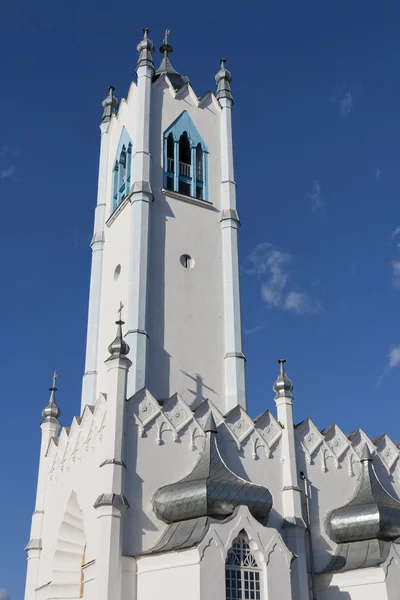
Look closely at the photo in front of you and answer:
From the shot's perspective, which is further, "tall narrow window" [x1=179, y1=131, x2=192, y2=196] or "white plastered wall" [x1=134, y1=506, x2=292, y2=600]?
"tall narrow window" [x1=179, y1=131, x2=192, y2=196]

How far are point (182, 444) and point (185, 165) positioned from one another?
11639 mm

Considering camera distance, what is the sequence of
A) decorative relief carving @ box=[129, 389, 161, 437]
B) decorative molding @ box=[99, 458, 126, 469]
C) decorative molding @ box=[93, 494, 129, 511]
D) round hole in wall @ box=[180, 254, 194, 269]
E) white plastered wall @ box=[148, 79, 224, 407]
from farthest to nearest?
round hole in wall @ box=[180, 254, 194, 269]
white plastered wall @ box=[148, 79, 224, 407]
decorative relief carving @ box=[129, 389, 161, 437]
decorative molding @ box=[99, 458, 126, 469]
decorative molding @ box=[93, 494, 129, 511]

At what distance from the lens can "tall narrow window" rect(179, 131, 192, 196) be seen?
87.8ft

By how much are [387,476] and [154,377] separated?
26.4 ft

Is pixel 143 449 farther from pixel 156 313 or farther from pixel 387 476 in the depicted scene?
pixel 387 476

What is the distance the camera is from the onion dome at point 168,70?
28438 millimetres

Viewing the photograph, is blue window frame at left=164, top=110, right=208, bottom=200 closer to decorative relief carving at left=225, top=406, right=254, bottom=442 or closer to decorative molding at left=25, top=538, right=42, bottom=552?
decorative relief carving at left=225, top=406, right=254, bottom=442

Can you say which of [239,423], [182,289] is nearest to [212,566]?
[239,423]

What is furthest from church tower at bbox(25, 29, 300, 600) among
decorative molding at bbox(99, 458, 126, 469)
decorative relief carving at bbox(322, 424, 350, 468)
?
decorative relief carving at bbox(322, 424, 350, 468)

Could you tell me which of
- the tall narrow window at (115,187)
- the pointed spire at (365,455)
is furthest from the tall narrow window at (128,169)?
the pointed spire at (365,455)

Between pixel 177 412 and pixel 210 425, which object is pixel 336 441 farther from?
pixel 177 412

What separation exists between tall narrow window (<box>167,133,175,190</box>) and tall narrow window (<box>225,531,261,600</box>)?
13.3m

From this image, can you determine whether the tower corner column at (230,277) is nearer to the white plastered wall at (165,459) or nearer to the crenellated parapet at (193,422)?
the crenellated parapet at (193,422)

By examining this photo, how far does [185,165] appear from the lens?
89.3 feet
